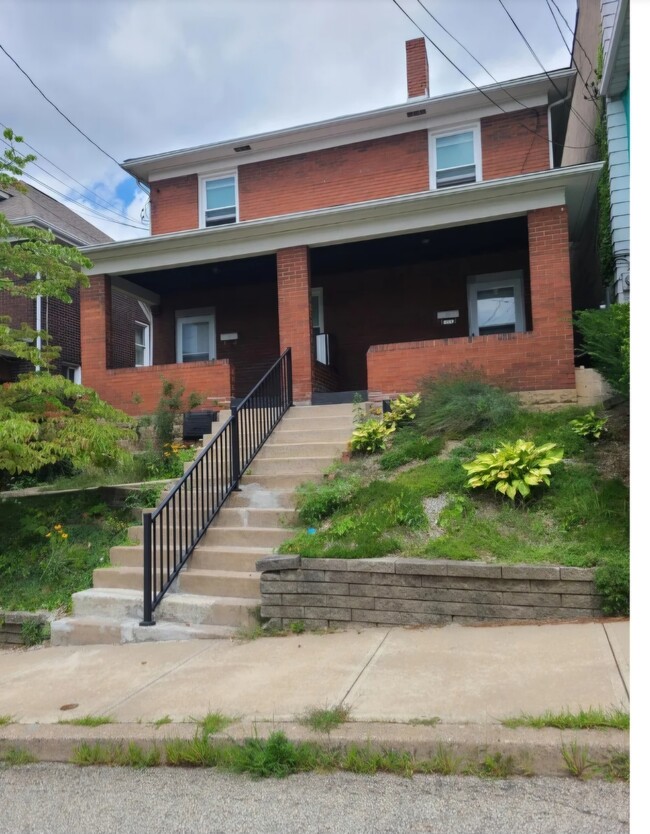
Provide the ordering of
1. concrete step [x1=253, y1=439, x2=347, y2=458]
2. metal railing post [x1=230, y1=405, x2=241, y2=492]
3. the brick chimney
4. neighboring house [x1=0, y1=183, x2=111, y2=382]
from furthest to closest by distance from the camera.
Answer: neighboring house [x1=0, y1=183, x2=111, y2=382] → the brick chimney → concrete step [x1=253, y1=439, x2=347, y2=458] → metal railing post [x1=230, y1=405, x2=241, y2=492]

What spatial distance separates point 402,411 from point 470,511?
262 cm

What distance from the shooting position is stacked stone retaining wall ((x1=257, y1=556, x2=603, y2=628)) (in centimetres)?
471

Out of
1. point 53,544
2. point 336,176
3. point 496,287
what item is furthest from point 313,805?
point 336,176

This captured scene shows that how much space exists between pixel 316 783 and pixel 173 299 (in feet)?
40.9

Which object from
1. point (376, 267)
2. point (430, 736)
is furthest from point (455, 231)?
point (430, 736)

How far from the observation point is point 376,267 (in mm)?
12797

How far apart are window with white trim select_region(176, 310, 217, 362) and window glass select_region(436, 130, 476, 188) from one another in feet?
19.1

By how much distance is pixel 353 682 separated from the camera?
13.2ft

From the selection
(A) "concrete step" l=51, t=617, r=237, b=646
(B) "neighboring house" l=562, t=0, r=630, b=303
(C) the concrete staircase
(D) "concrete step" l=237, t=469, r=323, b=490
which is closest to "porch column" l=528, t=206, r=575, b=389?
(B) "neighboring house" l=562, t=0, r=630, b=303

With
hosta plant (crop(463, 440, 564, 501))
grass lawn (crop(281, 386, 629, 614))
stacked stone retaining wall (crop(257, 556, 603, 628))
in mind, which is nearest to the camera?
stacked stone retaining wall (crop(257, 556, 603, 628))

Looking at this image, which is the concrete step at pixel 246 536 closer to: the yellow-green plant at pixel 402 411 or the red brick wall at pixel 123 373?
the yellow-green plant at pixel 402 411

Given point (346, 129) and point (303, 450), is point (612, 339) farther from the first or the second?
point (346, 129)

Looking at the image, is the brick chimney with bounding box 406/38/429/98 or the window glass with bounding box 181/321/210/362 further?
the window glass with bounding box 181/321/210/362

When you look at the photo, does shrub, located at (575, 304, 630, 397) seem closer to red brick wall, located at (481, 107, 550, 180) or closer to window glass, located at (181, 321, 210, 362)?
red brick wall, located at (481, 107, 550, 180)
